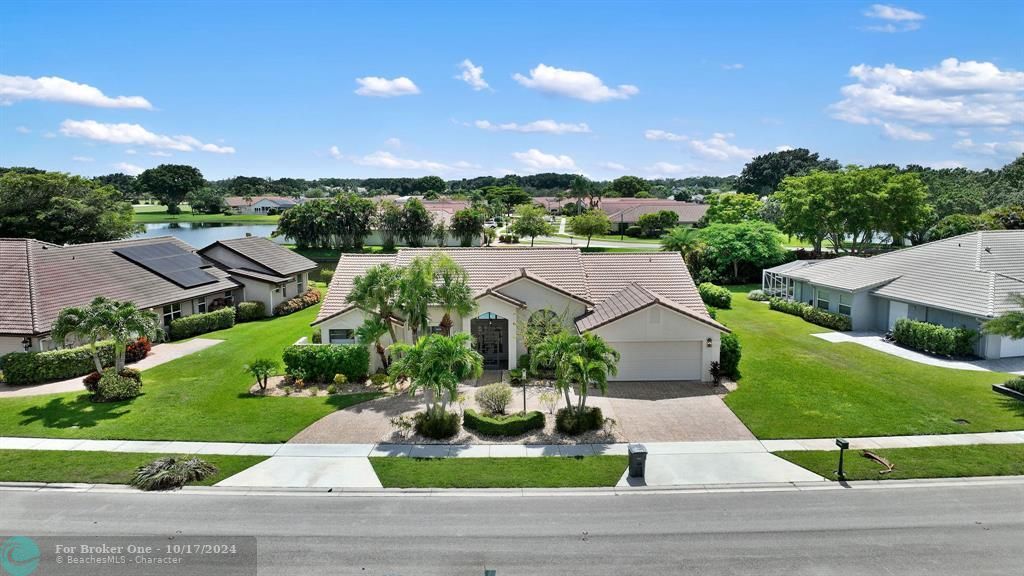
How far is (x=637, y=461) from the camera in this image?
53.1ft

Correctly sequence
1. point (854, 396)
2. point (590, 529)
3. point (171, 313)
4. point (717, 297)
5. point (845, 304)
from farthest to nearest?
point (717, 297) < point (845, 304) < point (171, 313) < point (854, 396) < point (590, 529)

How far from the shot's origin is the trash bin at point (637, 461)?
16.1m

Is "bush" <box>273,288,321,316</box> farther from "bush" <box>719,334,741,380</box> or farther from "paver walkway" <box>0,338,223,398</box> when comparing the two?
"bush" <box>719,334,741,380</box>

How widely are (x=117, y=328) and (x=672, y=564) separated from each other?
2215 centimetres

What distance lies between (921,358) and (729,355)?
33.3 ft

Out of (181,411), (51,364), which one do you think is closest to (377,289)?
(181,411)

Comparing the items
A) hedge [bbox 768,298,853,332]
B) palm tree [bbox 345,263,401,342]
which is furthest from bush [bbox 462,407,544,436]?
hedge [bbox 768,298,853,332]

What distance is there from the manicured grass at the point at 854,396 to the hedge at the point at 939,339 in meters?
2.06

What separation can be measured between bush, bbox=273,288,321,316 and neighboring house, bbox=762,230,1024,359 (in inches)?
1402

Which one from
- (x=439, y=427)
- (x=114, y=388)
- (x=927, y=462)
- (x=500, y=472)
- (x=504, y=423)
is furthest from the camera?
(x=114, y=388)

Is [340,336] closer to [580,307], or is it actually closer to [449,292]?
[449,292]

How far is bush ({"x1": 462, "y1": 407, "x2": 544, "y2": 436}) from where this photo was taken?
19.3 m

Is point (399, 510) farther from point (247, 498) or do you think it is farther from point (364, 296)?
point (364, 296)

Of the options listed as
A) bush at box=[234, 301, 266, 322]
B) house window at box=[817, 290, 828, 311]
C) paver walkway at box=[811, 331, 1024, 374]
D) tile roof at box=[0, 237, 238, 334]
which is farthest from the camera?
bush at box=[234, 301, 266, 322]
